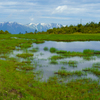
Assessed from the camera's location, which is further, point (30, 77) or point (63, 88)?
point (30, 77)

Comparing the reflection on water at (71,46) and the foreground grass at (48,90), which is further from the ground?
the reflection on water at (71,46)

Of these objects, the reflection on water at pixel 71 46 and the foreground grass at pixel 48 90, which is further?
the reflection on water at pixel 71 46

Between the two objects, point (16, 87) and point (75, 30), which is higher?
point (75, 30)

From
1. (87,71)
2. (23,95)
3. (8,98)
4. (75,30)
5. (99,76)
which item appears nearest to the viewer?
(8,98)

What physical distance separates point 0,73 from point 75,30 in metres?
147

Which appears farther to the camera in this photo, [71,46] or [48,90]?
[71,46]

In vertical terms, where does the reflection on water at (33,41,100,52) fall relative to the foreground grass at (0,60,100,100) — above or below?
above

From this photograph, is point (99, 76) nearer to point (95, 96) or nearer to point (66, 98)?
point (95, 96)

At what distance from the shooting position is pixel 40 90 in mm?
9500

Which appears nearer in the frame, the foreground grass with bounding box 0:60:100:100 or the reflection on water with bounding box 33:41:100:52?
the foreground grass with bounding box 0:60:100:100

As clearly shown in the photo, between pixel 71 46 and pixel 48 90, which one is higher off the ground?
pixel 71 46

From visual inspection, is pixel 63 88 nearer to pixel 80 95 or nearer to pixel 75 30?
pixel 80 95

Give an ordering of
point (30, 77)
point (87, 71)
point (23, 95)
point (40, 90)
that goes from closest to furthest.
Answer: point (23, 95), point (40, 90), point (30, 77), point (87, 71)

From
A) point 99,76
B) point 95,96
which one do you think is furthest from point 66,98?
point 99,76
